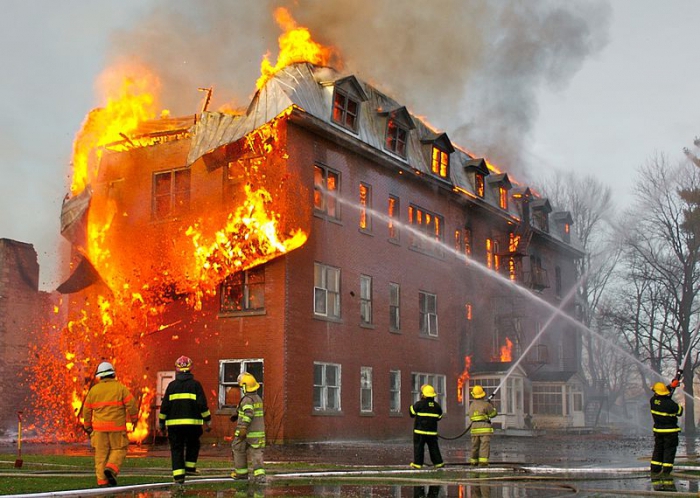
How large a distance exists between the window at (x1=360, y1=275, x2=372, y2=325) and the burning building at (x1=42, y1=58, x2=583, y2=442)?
0.07 m

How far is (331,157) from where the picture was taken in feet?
91.4

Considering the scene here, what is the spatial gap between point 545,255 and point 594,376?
64.3 feet

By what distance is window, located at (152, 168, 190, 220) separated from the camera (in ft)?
88.5

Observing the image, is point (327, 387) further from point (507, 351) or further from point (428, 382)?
point (507, 351)

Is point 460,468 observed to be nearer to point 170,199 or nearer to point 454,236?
point 170,199

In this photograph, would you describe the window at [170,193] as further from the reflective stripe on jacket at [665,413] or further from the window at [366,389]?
the reflective stripe on jacket at [665,413]

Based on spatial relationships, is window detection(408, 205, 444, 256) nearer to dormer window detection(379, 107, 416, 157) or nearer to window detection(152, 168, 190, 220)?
dormer window detection(379, 107, 416, 157)

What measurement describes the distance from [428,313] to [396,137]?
6.99 meters

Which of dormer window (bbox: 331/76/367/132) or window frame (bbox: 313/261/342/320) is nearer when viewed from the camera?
window frame (bbox: 313/261/342/320)

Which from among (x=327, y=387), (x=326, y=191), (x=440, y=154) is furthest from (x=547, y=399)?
(x=326, y=191)

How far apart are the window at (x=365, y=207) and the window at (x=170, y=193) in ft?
20.0

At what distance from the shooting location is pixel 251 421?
1189 cm

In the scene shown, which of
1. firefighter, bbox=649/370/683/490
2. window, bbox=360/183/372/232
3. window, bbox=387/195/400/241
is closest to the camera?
firefighter, bbox=649/370/683/490

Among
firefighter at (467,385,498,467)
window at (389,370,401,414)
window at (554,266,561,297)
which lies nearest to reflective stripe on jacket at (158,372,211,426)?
firefighter at (467,385,498,467)
